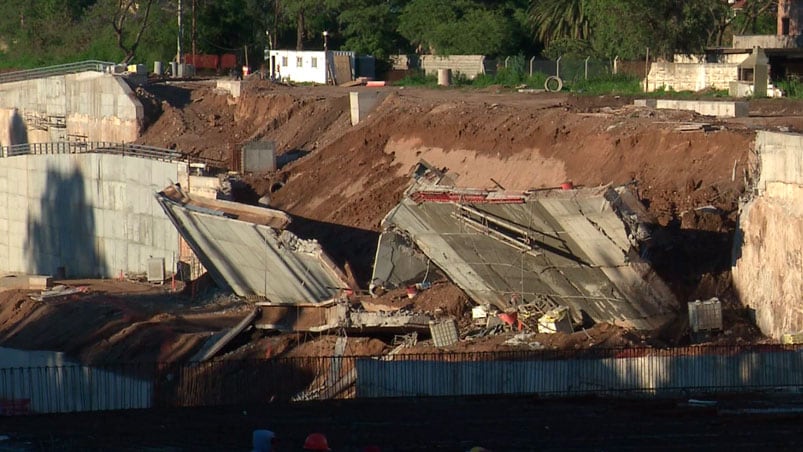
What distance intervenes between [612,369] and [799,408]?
9.88ft

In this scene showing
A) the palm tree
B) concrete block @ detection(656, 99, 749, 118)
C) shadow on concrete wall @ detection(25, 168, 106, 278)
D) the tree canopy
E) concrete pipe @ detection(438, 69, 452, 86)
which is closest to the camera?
concrete block @ detection(656, 99, 749, 118)

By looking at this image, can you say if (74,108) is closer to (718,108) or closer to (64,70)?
(64,70)

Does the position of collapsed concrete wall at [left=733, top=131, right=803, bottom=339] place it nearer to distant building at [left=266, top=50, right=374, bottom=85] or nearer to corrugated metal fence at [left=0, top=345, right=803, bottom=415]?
corrugated metal fence at [left=0, top=345, right=803, bottom=415]

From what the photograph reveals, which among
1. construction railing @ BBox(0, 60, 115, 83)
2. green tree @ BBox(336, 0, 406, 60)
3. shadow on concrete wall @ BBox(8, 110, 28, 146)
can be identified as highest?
green tree @ BBox(336, 0, 406, 60)

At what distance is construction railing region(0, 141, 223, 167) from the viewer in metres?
49.4

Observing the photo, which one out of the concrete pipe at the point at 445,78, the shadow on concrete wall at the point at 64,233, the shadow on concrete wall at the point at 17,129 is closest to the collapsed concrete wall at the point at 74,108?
the shadow on concrete wall at the point at 17,129

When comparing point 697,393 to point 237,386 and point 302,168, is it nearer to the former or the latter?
point 237,386

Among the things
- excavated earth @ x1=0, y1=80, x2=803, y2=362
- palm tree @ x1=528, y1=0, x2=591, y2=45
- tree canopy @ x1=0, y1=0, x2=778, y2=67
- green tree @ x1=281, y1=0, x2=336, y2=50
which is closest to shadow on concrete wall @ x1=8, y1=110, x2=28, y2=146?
tree canopy @ x1=0, y1=0, x2=778, y2=67

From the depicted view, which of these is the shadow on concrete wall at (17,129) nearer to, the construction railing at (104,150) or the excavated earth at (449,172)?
the construction railing at (104,150)

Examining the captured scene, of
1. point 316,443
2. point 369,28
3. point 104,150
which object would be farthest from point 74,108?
point 316,443

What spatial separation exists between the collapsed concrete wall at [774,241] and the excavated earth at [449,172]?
1.36ft

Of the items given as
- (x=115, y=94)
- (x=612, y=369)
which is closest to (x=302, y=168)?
(x=115, y=94)

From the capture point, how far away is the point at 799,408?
23.5 metres

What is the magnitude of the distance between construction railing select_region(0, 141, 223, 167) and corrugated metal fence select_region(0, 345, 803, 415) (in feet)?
68.4
